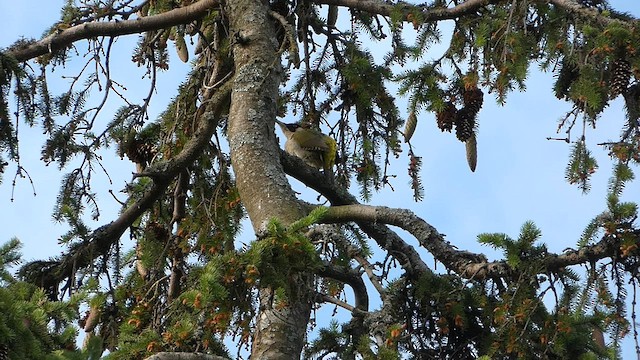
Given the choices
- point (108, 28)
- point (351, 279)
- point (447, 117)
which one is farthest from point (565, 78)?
point (108, 28)

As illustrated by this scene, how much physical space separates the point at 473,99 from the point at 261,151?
46.7 inches

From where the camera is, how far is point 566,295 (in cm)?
462

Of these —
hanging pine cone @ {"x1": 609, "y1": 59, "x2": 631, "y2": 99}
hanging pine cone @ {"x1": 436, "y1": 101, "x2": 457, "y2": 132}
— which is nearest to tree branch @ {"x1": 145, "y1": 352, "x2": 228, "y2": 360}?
hanging pine cone @ {"x1": 609, "y1": 59, "x2": 631, "y2": 99}

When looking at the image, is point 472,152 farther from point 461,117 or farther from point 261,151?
point 261,151

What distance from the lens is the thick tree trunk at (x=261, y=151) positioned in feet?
15.1

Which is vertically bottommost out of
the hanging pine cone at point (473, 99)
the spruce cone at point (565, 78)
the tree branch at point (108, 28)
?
the spruce cone at point (565, 78)

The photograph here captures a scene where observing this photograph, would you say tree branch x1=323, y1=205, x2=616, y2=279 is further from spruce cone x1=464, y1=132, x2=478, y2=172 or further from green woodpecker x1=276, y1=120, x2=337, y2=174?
green woodpecker x1=276, y1=120, x2=337, y2=174

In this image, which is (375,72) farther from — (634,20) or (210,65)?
(634,20)

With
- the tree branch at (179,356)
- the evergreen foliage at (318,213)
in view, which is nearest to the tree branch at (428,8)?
the evergreen foliage at (318,213)

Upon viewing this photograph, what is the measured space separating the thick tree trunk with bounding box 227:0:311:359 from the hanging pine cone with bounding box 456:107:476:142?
3.25 ft

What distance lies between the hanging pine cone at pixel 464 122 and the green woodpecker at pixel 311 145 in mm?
1669

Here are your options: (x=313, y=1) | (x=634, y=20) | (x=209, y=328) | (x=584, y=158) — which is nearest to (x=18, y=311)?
(x=209, y=328)

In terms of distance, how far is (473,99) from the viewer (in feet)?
18.7

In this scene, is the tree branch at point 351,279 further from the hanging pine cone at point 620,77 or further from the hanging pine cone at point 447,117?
the hanging pine cone at point 620,77
